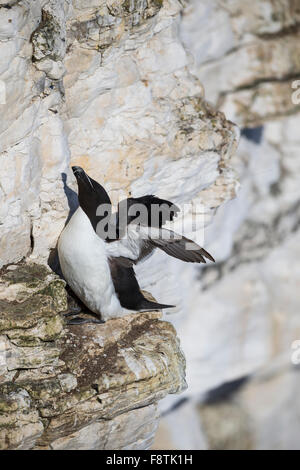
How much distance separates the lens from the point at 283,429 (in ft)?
28.1

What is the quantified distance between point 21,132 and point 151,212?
3.36ft

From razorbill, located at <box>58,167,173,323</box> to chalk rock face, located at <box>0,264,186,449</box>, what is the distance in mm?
165

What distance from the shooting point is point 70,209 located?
16.2 ft

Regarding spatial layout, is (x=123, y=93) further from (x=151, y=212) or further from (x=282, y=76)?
(x=282, y=76)

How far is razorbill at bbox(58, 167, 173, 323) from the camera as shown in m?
4.49

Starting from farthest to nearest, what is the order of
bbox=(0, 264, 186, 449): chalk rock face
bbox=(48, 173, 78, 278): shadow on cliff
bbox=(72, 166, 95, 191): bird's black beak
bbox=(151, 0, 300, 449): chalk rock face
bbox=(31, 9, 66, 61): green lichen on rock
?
bbox=(151, 0, 300, 449): chalk rock face < bbox=(48, 173, 78, 278): shadow on cliff < bbox=(72, 166, 95, 191): bird's black beak < bbox=(31, 9, 66, 61): green lichen on rock < bbox=(0, 264, 186, 449): chalk rock face

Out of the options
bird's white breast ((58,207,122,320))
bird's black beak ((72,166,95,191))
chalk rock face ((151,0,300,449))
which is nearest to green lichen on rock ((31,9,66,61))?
bird's black beak ((72,166,95,191))

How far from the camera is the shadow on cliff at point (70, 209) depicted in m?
4.84

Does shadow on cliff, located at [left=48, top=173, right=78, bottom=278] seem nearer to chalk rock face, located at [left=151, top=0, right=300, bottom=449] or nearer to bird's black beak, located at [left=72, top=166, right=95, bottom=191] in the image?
bird's black beak, located at [left=72, top=166, right=95, bottom=191]

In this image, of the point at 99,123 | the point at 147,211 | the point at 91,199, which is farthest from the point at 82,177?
the point at 99,123

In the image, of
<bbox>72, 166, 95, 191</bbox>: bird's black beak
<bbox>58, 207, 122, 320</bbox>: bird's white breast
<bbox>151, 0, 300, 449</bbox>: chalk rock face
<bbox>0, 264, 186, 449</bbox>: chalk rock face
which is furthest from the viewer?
<bbox>151, 0, 300, 449</bbox>: chalk rock face

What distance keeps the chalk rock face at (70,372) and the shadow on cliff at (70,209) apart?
0.30 meters

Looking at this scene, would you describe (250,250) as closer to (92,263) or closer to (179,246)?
(179,246)
